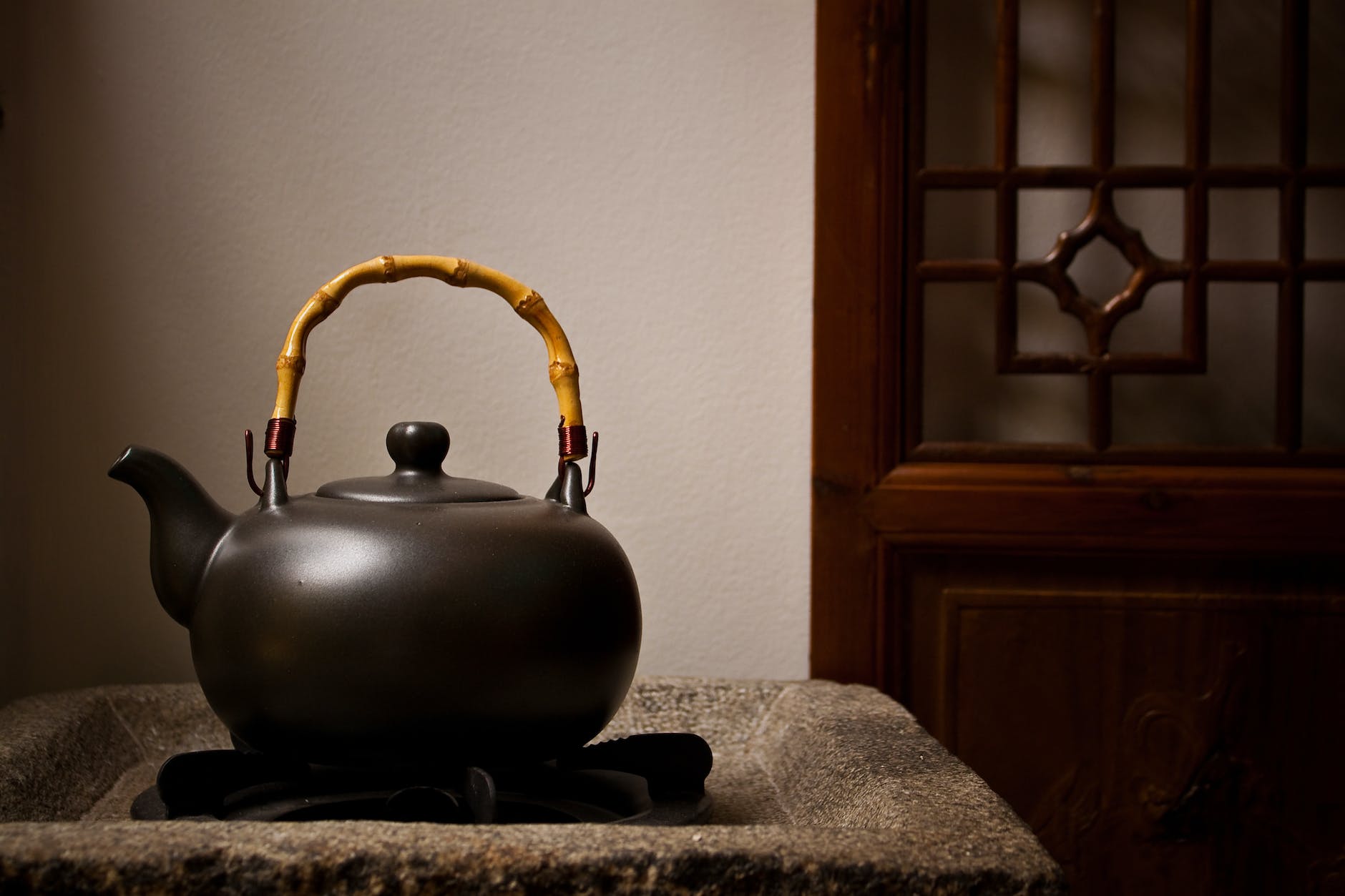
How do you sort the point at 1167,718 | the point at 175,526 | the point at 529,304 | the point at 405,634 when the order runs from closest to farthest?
the point at 405,634 < the point at 175,526 < the point at 529,304 < the point at 1167,718

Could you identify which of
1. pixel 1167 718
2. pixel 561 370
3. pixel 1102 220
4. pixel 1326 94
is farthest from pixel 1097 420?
pixel 561 370

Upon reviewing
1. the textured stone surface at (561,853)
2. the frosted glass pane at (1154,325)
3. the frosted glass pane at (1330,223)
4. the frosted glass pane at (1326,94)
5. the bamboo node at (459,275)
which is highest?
the frosted glass pane at (1326,94)

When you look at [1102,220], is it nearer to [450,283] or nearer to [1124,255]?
[1124,255]

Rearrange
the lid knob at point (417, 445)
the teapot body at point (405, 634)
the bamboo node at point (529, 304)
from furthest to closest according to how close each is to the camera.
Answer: the bamboo node at point (529, 304) → the lid knob at point (417, 445) → the teapot body at point (405, 634)

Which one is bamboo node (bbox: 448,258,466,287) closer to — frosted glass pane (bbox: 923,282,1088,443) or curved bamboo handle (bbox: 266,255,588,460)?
A: curved bamboo handle (bbox: 266,255,588,460)

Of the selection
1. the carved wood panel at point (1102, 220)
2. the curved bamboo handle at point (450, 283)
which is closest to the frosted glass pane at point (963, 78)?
the carved wood panel at point (1102, 220)

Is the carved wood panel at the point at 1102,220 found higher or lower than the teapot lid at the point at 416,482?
higher

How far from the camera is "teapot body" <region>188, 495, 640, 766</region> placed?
0.73 m

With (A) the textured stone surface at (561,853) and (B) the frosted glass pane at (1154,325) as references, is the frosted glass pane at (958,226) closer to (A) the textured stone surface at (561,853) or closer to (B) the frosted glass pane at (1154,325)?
(B) the frosted glass pane at (1154,325)

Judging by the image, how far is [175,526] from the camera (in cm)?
83

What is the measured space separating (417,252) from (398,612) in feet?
2.09

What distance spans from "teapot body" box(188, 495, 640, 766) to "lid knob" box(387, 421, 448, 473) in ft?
0.16

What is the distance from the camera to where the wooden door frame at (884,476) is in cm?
124

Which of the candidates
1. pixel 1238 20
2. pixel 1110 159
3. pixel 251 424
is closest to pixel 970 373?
pixel 1110 159
